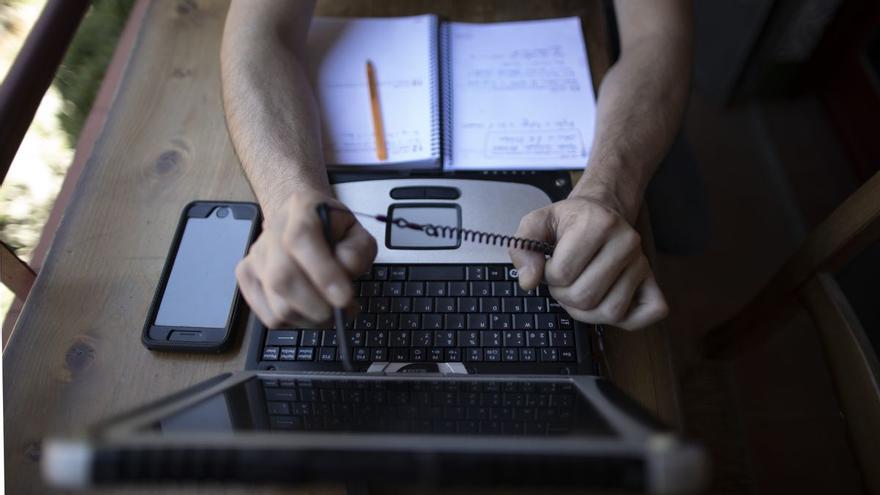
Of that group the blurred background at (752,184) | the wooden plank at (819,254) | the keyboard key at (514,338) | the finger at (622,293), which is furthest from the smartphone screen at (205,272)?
the wooden plank at (819,254)

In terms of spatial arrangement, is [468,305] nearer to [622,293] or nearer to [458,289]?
[458,289]

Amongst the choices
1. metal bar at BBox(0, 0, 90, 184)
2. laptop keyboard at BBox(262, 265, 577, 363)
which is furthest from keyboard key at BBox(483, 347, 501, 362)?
metal bar at BBox(0, 0, 90, 184)

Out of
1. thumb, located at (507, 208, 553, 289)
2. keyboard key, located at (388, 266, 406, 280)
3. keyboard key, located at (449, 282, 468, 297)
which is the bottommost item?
keyboard key, located at (449, 282, 468, 297)

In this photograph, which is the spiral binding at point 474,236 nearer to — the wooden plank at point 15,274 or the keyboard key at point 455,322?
the keyboard key at point 455,322

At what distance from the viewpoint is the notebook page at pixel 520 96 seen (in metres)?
0.80

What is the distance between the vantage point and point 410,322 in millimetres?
663

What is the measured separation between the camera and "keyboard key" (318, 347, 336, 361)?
638 millimetres

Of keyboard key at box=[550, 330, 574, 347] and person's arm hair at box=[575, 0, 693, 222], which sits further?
person's arm hair at box=[575, 0, 693, 222]

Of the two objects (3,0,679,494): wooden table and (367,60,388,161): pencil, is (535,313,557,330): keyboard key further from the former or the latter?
(367,60,388,161): pencil

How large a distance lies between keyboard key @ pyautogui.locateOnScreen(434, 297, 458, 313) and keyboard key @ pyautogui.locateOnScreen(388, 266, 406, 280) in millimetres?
50

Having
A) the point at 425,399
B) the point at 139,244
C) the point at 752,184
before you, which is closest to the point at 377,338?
the point at 425,399

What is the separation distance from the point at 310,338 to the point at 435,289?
0.49ft

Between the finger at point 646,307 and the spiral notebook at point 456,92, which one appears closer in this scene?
the finger at point 646,307

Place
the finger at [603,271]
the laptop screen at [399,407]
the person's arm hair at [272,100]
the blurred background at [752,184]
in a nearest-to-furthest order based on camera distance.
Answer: the laptop screen at [399,407] < the finger at [603,271] < the person's arm hair at [272,100] < the blurred background at [752,184]
